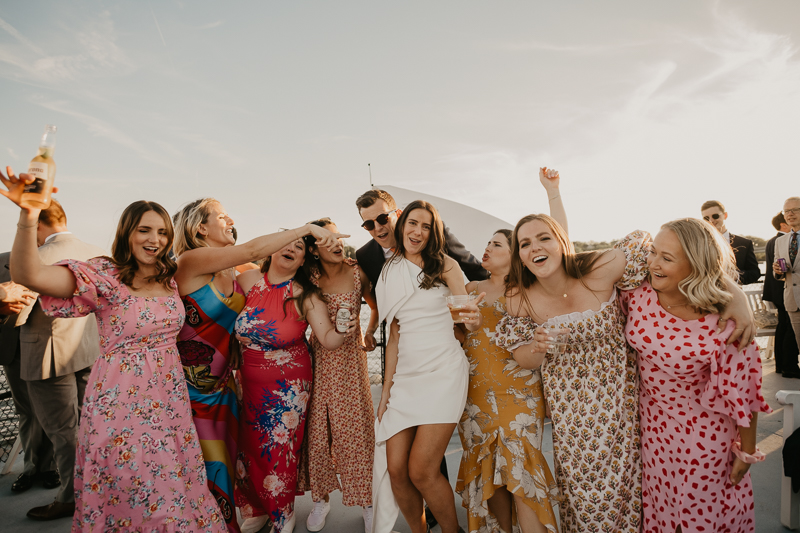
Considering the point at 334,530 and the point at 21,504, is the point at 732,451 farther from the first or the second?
the point at 21,504

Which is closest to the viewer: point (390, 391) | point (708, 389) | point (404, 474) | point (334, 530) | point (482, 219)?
point (708, 389)

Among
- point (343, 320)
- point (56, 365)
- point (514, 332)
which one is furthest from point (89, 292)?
point (514, 332)

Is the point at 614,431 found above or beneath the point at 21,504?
above

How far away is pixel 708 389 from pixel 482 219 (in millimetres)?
3245

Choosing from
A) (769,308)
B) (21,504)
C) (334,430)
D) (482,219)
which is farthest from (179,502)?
(769,308)

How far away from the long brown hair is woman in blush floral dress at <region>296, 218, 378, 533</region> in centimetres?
117

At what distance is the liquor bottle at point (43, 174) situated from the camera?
175cm

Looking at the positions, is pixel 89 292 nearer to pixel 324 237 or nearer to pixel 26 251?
pixel 26 251

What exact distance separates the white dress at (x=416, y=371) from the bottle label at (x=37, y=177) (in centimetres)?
181

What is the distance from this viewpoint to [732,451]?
1.98 metres

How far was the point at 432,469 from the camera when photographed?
7.56 feet

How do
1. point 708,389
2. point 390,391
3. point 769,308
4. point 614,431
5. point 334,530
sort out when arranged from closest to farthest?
point 708,389 < point 614,431 < point 390,391 < point 334,530 < point 769,308

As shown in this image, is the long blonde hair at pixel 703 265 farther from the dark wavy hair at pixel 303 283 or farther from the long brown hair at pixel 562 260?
the dark wavy hair at pixel 303 283

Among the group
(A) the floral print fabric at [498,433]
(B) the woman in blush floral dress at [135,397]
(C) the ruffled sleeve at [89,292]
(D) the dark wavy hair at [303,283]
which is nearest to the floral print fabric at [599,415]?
(A) the floral print fabric at [498,433]
